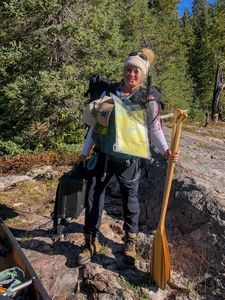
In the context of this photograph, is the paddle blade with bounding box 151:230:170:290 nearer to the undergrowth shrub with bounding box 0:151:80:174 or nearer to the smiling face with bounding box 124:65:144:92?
the smiling face with bounding box 124:65:144:92

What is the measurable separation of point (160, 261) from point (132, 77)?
201 centimetres

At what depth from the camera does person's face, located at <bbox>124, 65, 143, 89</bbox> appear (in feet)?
13.3

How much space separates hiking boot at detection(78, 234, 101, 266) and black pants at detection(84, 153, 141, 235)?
0.11m

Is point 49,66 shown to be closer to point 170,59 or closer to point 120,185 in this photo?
point 120,185

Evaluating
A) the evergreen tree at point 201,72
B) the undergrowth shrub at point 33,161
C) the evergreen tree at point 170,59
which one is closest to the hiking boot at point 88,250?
the undergrowth shrub at point 33,161

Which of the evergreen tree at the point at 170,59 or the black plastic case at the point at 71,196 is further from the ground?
the evergreen tree at the point at 170,59

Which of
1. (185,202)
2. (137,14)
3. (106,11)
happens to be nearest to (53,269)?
(185,202)

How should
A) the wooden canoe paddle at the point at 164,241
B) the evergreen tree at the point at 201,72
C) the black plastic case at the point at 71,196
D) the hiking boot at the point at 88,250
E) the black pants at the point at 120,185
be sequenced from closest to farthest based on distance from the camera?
the wooden canoe paddle at the point at 164,241, the black pants at the point at 120,185, the black plastic case at the point at 71,196, the hiking boot at the point at 88,250, the evergreen tree at the point at 201,72

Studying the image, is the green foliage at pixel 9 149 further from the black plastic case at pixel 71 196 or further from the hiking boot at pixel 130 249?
the hiking boot at pixel 130 249

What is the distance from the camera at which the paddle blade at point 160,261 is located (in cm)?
416

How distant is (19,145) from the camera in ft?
38.8

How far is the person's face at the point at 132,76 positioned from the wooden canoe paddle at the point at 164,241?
0.52 metres

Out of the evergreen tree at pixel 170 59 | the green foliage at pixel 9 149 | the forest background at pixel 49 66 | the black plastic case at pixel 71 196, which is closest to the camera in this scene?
the black plastic case at pixel 71 196

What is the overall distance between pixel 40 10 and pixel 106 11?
2490mm
